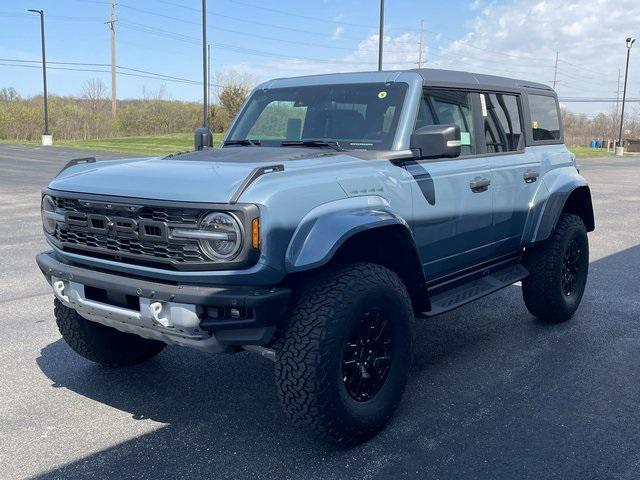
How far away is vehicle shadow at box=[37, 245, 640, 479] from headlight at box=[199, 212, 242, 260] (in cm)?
103

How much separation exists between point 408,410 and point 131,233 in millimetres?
1878

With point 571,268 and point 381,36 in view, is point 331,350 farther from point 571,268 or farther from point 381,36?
point 381,36

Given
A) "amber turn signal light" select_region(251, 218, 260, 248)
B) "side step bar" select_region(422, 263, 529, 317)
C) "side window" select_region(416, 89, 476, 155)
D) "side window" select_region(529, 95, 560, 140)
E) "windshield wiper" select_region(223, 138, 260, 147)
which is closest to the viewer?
"amber turn signal light" select_region(251, 218, 260, 248)

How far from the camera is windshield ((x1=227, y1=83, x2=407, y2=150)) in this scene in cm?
427

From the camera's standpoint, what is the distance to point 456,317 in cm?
580

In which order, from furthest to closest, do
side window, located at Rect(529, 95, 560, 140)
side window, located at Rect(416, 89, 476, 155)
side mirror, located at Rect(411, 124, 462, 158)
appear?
side window, located at Rect(529, 95, 560, 140) < side window, located at Rect(416, 89, 476, 155) < side mirror, located at Rect(411, 124, 462, 158)

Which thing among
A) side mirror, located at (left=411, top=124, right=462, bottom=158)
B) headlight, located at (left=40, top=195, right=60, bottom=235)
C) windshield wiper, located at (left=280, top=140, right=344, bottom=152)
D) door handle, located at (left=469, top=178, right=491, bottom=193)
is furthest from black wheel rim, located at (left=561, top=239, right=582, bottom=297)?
headlight, located at (left=40, top=195, right=60, bottom=235)

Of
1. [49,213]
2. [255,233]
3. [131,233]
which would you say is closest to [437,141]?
[255,233]

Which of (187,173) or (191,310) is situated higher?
(187,173)

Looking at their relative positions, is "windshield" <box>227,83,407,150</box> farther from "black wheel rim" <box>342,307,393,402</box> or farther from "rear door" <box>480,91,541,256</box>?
"black wheel rim" <box>342,307,393,402</box>

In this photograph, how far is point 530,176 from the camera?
5.20m

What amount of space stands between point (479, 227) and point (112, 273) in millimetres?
2537

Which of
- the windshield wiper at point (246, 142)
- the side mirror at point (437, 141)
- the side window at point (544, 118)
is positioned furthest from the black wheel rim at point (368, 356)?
the side window at point (544, 118)

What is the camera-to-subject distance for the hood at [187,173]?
10.3ft
